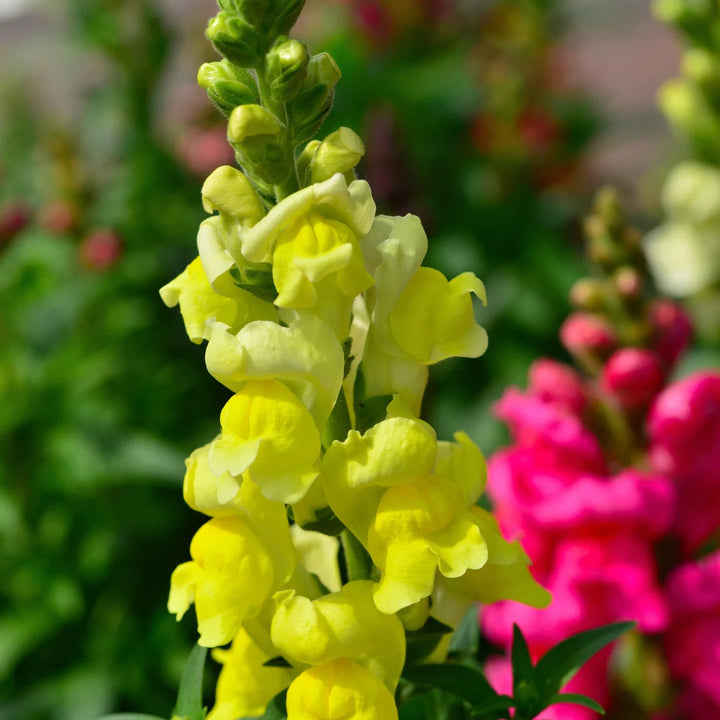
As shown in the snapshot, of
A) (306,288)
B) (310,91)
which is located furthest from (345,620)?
(310,91)

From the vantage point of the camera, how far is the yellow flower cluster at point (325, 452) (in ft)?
2.16

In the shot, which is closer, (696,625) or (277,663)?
(277,663)

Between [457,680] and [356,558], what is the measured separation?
0.11 meters

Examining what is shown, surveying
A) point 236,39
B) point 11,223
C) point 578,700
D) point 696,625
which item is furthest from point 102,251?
point 578,700

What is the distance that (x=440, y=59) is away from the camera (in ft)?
11.6

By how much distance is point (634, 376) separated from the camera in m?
1.22

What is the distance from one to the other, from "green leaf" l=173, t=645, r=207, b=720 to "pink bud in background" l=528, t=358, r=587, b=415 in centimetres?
64

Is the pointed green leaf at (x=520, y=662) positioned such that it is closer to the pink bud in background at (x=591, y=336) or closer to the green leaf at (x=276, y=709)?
the green leaf at (x=276, y=709)

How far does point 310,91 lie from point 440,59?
9.86 feet

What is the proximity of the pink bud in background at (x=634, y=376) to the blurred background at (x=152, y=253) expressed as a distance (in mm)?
388

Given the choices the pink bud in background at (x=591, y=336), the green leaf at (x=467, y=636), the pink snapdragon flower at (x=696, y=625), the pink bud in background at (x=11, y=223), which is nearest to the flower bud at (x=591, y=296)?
the pink bud in background at (x=591, y=336)

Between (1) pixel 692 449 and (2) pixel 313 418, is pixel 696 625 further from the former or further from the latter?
(2) pixel 313 418

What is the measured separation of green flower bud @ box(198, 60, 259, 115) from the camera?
0.69 meters

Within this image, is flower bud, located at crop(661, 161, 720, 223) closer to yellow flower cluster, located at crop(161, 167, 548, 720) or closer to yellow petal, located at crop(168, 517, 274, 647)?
yellow flower cluster, located at crop(161, 167, 548, 720)
